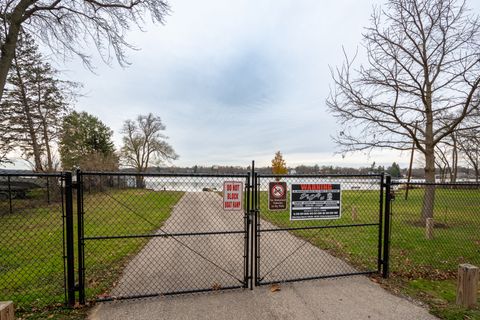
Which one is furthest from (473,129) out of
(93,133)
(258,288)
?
(93,133)

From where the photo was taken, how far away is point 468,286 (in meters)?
3.95

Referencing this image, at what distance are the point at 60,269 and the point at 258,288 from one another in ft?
13.6

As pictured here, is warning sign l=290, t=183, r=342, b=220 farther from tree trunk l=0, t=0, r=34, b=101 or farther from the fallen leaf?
tree trunk l=0, t=0, r=34, b=101

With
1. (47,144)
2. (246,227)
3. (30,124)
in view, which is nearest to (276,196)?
(246,227)

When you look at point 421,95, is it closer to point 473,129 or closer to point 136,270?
point 473,129

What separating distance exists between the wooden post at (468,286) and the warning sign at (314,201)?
1922 mm

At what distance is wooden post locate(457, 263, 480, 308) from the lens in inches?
155

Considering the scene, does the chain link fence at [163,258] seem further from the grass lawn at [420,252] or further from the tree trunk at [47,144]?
the tree trunk at [47,144]

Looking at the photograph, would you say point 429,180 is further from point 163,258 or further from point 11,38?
point 11,38

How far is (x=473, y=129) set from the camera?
9.60 metres

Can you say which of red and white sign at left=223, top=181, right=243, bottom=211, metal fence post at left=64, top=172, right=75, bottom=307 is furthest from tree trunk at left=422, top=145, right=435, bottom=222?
metal fence post at left=64, top=172, right=75, bottom=307

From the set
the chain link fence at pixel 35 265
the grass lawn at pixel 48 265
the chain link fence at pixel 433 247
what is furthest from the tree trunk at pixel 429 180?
the chain link fence at pixel 35 265

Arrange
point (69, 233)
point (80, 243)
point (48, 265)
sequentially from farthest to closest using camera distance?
point (48, 265), point (80, 243), point (69, 233)

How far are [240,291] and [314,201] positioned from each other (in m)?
2.05
